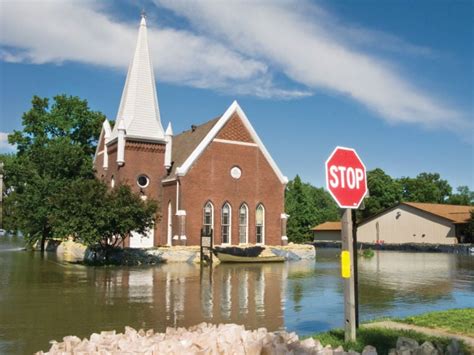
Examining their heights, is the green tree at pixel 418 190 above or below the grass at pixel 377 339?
above

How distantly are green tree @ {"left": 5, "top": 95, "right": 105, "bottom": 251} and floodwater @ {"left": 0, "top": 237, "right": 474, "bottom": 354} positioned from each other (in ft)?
55.2

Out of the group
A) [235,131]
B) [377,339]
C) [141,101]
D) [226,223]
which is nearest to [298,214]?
[226,223]

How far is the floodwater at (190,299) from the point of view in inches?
404

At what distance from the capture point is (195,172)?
3359cm

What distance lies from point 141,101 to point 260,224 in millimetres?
12879

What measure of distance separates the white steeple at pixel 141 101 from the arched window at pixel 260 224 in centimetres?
893

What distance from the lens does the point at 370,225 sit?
62281mm

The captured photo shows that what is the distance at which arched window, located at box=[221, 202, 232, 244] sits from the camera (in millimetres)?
34719

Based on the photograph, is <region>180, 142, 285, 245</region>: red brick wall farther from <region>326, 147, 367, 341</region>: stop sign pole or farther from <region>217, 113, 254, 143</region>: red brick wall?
<region>326, 147, 367, 341</region>: stop sign pole

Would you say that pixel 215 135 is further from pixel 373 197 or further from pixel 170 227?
pixel 373 197

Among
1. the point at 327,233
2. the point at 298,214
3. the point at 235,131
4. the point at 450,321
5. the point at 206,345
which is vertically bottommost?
the point at 450,321

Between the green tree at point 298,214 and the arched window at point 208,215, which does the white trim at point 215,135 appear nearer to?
the arched window at point 208,215

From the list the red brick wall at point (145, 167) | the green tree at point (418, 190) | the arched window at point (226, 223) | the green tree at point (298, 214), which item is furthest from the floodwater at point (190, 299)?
the green tree at point (418, 190)

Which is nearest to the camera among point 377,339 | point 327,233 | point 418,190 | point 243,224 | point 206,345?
point 206,345
